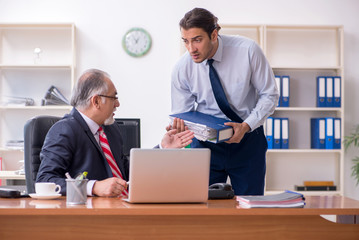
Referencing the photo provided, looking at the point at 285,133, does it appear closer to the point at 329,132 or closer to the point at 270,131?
the point at 270,131

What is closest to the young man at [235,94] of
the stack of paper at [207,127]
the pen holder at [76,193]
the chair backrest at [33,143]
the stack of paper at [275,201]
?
the stack of paper at [207,127]

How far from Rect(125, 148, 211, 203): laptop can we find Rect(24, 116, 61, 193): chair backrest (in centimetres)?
87

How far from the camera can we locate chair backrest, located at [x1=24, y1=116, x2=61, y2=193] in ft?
7.70

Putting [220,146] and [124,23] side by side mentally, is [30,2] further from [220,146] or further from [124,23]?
[220,146]

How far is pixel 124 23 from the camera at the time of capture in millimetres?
5094

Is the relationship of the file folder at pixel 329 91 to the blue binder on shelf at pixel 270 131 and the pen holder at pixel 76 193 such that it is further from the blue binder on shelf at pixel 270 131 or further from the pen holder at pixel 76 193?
the pen holder at pixel 76 193

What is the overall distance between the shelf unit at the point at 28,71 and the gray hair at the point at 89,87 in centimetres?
274

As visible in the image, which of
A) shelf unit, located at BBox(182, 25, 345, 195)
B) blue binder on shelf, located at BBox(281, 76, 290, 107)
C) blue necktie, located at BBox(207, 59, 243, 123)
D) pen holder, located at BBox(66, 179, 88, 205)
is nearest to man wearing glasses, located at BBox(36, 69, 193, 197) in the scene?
pen holder, located at BBox(66, 179, 88, 205)

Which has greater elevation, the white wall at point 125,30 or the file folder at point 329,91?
the white wall at point 125,30

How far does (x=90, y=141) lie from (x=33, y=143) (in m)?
0.29

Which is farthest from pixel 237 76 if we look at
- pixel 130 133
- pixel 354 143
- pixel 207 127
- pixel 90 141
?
pixel 354 143

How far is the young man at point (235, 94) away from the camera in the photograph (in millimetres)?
2643

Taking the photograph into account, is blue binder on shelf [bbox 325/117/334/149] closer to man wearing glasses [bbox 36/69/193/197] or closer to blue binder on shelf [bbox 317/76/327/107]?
blue binder on shelf [bbox 317/76/327/107]

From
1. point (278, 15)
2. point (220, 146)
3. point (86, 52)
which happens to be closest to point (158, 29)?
point (86, 52)
